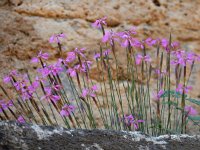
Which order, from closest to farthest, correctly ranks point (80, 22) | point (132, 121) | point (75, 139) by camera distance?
point (75, 139) → point (132, 121) → point (80, 22)

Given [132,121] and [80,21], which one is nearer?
[132,121]

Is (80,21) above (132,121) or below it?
above

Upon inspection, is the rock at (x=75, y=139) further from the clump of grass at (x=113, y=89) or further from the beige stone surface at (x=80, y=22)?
the beige stone surface at (x=80, y=22)

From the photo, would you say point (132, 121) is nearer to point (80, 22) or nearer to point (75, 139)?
point (75, 139)

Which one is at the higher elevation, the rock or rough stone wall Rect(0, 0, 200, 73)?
the rock

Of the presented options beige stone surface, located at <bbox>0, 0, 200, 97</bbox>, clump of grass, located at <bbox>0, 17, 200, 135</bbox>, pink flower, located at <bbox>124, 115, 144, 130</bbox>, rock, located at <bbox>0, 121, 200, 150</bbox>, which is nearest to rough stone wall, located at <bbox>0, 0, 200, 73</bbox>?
beige stone surface, located at <bbox>0, 0, 200, 97</bbox>

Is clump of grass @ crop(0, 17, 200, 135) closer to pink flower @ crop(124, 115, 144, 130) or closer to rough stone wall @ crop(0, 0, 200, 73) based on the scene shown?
pink flower @ crop(124, 115, 144, 130)

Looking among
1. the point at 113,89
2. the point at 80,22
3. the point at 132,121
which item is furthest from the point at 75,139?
the point at 80,22

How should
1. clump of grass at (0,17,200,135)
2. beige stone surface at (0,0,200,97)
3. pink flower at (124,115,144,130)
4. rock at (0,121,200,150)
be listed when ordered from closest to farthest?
1. rock at (0,121,200,150)
2. clump of grass at (0,17,200,135)
3. pink flower at (124,115,144,130)
4. beige stone surface at (0,0,200,97)

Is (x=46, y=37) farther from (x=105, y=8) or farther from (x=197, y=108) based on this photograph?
(x=197, y=108)

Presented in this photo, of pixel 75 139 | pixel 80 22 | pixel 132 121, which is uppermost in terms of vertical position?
pixel 75 139
